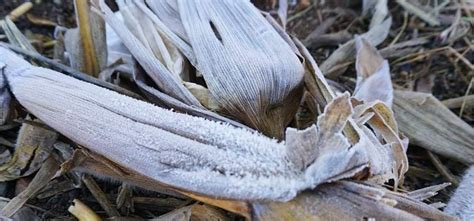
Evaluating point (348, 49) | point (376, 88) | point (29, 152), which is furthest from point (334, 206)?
point (348, 49)

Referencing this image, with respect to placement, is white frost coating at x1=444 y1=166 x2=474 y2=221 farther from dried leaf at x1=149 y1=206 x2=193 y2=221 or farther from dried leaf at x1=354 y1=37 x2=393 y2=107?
dried leaf at x1=149 y1=206 x2=193 y2=221

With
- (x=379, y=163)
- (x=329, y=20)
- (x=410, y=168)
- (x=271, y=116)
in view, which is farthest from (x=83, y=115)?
(x=329, y=20)

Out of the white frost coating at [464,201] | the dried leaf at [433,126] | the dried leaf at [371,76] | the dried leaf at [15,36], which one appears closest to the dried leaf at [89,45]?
the dried leaf at [15,36]

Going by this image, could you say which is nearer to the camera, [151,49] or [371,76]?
[151,49]

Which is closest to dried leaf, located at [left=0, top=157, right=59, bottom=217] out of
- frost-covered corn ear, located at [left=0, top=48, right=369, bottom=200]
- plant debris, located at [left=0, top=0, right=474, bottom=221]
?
plant debris, located at [left=0, top=0, right=474, bottom=221]

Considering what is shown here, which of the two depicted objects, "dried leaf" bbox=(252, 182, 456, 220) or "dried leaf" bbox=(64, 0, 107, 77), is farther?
"dried leaf" bbox=(64, 0, 107, 77)

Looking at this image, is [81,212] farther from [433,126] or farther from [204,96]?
[433,126]

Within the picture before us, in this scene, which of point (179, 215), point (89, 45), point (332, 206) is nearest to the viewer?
point (332, 206)
